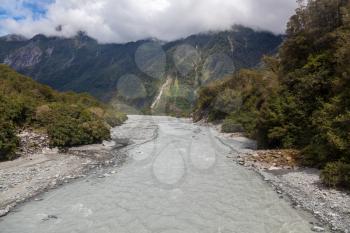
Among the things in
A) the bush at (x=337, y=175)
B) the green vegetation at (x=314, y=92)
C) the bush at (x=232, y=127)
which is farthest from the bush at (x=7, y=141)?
the bush at (x=232, y=127)

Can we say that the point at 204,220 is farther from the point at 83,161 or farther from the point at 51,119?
the point at 51,119

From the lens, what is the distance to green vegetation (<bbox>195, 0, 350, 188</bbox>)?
1164 inches

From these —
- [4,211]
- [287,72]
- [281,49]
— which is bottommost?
[4,211]

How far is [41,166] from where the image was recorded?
3288cm

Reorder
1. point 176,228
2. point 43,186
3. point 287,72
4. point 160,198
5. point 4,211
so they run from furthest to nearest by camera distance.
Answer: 1. point 287,72
2. point 43,186
3. point 160,198
4. point 4,211
5. point 176,228

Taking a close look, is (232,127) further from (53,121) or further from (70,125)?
(53,121)

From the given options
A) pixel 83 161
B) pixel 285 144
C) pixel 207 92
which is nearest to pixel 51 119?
A: pixel 83 161

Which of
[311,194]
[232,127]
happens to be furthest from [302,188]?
[232,127]

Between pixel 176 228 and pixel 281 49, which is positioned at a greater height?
pixel 281 49

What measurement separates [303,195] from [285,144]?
52.4ft

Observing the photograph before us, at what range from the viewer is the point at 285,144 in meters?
39.1

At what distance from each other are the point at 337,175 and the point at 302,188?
8.52 ft

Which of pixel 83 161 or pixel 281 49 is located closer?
pixel 83 161

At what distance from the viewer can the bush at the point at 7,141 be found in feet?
118
